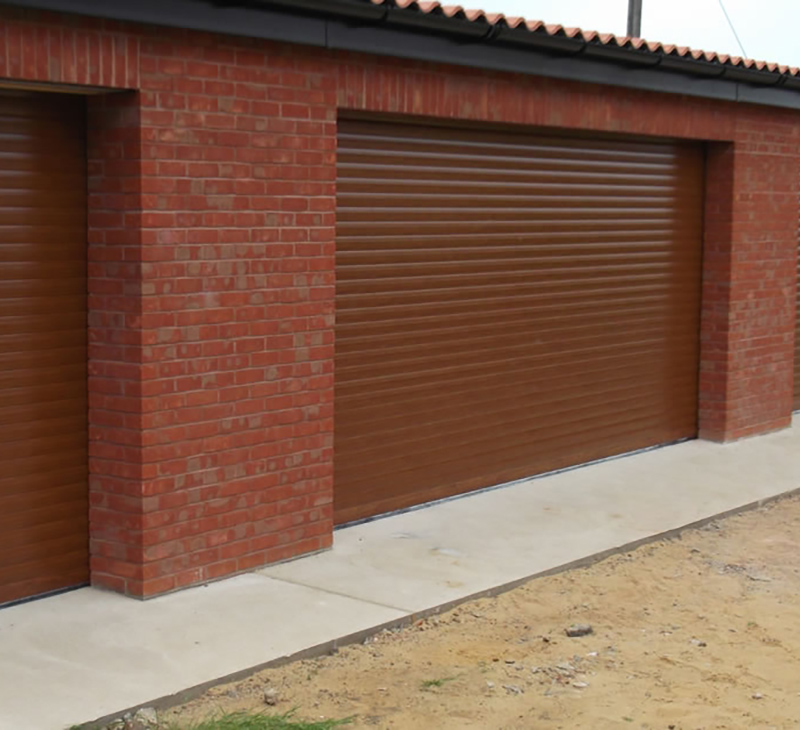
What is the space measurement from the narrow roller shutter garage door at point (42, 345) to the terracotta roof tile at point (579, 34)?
1.94 meters

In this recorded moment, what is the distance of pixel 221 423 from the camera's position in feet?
23.2

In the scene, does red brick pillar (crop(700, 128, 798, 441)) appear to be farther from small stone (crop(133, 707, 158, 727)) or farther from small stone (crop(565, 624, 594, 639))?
small stone (crop(133, 707, 158, 727))

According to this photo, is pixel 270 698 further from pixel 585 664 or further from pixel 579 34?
pixel 579 34

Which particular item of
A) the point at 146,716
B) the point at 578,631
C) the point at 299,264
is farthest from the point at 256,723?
the point at 299,264

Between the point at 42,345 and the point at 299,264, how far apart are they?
1.52m

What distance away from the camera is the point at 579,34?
886 cm

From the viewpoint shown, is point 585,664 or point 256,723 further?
point 585,664

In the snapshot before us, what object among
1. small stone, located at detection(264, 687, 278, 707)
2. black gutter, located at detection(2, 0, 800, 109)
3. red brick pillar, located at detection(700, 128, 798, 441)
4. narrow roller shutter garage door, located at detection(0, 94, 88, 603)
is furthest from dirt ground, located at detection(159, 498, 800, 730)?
red brick pillar, located at detection(700, 128, 798, 441)

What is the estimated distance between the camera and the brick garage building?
657 centimetres

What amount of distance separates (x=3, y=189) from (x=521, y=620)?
3308 mm

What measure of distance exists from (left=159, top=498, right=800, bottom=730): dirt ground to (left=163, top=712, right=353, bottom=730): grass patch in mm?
84

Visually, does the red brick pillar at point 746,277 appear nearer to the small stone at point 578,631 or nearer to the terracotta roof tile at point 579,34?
the terracotta roof tile at point 579,34

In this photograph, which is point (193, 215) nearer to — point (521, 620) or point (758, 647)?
point (521, 620)

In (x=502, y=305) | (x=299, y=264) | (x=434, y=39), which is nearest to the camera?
(x=299, y=264)
